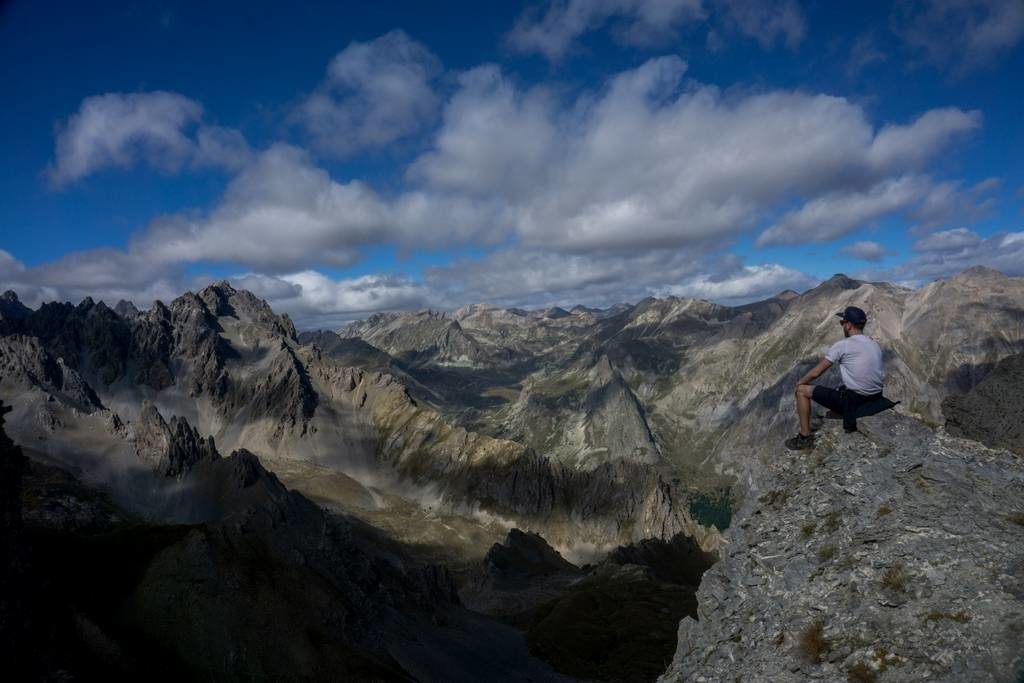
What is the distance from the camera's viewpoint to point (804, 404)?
19.5m

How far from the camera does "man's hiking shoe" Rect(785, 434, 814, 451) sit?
20.4m

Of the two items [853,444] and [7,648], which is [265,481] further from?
[853,444]

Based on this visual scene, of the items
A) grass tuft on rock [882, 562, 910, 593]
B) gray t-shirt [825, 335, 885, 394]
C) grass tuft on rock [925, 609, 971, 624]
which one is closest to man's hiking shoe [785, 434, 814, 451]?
gray t-shirt [825, 335, 885, 394]

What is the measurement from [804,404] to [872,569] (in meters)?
5.54

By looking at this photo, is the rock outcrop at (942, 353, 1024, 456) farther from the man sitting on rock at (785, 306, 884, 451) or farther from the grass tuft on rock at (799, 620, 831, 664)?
the grass tuft on rock at (799, 620, 831, 664)

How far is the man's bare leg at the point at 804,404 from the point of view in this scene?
1945 cm

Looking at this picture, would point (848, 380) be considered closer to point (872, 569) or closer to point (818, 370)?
point (818, 370)

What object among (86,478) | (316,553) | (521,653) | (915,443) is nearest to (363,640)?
(316,553)

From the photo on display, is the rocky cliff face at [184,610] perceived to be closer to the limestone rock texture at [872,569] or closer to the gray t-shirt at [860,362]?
the limestone rock texture at [872,569]

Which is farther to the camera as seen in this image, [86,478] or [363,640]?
[86,478]

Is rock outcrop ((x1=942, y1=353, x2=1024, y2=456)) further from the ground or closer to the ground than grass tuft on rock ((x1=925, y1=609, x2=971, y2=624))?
further from the ground

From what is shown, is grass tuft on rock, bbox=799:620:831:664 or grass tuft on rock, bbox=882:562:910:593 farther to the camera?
grass tuft on rock, bbox=799:620:831:664

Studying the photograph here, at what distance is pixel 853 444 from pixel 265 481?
19085 cm

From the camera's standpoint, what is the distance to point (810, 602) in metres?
16.8
